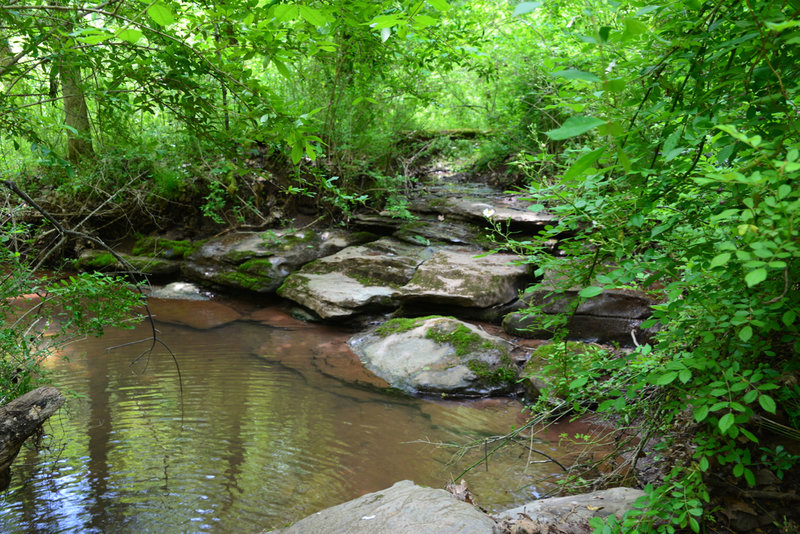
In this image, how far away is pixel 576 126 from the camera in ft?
3.14

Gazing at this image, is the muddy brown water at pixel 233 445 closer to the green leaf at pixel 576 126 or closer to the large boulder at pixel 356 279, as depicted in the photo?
the large boulder at pixel 356 279

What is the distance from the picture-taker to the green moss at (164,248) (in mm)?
9359

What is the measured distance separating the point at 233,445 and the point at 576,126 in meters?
4.02

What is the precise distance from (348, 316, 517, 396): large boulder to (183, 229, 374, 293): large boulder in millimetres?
2804

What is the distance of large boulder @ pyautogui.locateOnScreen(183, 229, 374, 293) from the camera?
8578 millimetres

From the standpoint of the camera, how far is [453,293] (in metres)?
7.14

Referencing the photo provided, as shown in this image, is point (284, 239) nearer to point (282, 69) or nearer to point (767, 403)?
point (282, 69)

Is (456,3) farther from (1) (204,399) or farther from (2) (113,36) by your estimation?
(2) (113,36)

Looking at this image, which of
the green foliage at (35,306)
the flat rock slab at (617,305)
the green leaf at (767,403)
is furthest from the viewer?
the flat rock slab at (617,305)

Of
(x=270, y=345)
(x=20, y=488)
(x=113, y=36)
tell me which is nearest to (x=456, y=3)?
(x=270, y=345)

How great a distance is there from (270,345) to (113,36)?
552cm

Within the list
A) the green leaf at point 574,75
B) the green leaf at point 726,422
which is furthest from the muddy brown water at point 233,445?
the green leaf at point 574,75

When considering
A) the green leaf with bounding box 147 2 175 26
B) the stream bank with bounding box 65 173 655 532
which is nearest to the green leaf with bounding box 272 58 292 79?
the green leaf with bounding box 147 2 175 26

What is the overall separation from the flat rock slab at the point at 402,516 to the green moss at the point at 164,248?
7.56 meters
